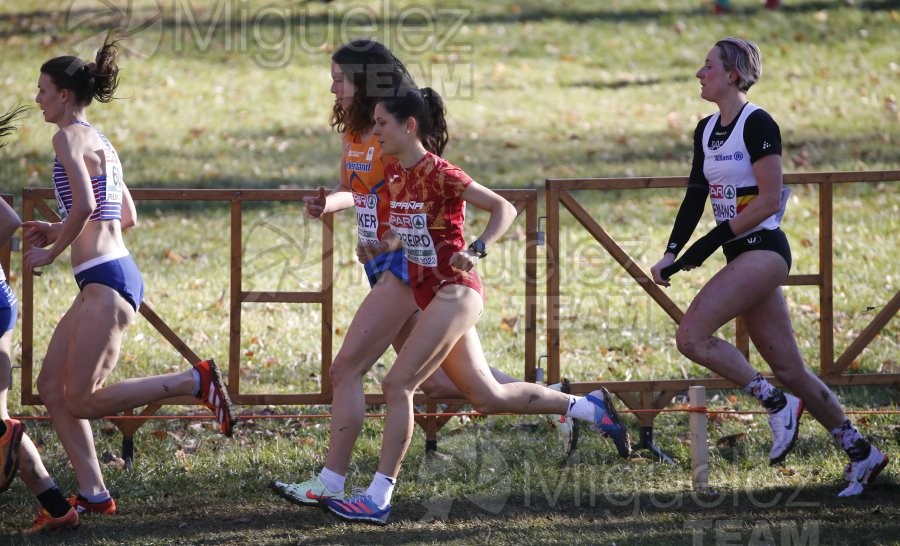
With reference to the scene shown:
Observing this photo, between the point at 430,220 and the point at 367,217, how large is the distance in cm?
48

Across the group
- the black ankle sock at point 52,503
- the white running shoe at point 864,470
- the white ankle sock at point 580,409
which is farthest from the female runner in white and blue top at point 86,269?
the white running shoe at point 864,470

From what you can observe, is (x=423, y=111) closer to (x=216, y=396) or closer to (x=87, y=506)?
(x=216, y=396)

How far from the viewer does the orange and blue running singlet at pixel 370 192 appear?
5.47 metres

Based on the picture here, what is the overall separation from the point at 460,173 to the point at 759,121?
1454 mm

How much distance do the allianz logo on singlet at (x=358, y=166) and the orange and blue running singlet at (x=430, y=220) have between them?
337 mm

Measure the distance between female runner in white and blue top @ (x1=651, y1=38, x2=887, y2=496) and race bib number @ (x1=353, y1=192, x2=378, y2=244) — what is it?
1.37m

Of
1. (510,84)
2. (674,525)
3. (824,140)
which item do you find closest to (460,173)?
(674,525)

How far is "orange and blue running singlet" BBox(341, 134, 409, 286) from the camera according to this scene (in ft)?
17.9

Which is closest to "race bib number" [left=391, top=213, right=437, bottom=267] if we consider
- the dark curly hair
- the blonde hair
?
the dark curly hair

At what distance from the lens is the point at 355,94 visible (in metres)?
5.52

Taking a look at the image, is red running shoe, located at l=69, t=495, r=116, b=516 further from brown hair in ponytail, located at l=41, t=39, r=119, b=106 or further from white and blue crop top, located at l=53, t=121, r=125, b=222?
brown hair in ponytail, located at l=41, t=39, r=119, b=106

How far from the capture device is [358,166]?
5.58 meters

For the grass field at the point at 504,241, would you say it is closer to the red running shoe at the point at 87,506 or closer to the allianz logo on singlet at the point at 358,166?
the red running shoe at the point at 87,506

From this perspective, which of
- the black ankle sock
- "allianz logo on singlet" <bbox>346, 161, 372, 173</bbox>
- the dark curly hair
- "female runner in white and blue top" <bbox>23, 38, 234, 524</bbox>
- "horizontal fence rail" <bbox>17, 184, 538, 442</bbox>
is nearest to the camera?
"female runner in white and blue top" <bbox>23, 38, 234, 524</bbox>
